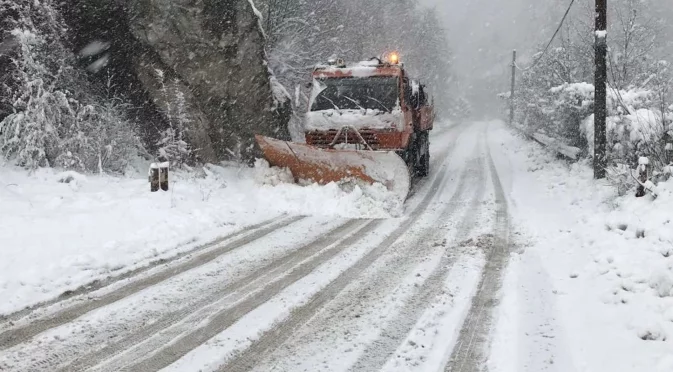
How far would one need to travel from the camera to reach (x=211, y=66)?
11.3 meters

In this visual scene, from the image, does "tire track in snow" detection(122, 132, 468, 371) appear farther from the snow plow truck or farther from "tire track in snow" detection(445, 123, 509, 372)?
the snow plow truck

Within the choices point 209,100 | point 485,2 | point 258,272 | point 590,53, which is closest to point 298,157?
point 209,100

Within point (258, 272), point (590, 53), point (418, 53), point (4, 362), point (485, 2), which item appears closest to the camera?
point (4, 362)

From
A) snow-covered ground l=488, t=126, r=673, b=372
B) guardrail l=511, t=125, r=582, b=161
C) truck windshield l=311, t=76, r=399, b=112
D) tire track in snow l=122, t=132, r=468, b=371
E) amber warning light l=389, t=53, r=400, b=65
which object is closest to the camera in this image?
tire track in snow l=122, t=132, r=468, b=371

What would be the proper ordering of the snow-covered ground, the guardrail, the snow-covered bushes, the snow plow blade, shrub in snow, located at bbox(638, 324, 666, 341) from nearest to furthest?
1. the snow-covered ground
2. shrub in snow, located at bbox(638, 324, 666, 341)
3. the snow-covered bushes
4. the snow plow blade
5. the guardrail

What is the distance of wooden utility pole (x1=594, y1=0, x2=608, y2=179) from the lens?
10305mm

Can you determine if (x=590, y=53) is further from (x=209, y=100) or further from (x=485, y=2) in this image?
(x=485, y=2)

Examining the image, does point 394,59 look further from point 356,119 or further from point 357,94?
point 356,119

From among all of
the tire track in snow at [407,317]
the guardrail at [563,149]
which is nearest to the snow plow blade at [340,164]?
the tire track in snow at [407,317]

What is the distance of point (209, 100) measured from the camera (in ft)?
37.1

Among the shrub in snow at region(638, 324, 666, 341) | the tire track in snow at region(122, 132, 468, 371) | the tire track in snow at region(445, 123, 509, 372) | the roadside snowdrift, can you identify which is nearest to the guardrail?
the roadside snowdrift

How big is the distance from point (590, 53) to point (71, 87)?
49.6 ft

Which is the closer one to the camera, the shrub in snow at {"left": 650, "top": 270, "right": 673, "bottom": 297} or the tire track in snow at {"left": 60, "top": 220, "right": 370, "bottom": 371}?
the tire track in snow at {"left": 60, "top": 220, "right": 370, "bottom": 371}

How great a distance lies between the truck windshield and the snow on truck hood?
15cm
